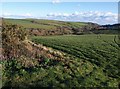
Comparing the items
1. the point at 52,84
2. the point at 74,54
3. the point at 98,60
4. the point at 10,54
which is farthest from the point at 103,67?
the point at 10,54

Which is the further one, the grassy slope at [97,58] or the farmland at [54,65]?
the grassy slope at [97,58]

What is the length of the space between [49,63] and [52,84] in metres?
5.84

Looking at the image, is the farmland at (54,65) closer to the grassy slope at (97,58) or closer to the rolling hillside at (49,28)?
the grassy slope at (97,58)

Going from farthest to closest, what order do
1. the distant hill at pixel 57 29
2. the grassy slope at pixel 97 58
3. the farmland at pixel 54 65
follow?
the distant hill at pixel 57 29
the grassy slope at pixel 97 58
the farmland at pixel 54 65

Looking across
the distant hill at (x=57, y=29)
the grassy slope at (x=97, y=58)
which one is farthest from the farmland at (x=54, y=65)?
the distant hill at (x=57, y=29)

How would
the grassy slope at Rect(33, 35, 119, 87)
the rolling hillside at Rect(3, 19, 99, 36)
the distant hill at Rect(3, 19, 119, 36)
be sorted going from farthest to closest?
1. the distant hill at Rect(3, 19, 119, 36)
2. the rolling hillside at Rect(3, 19, 99, 36)
3. the grassy slope at Rect(33, 35, 119, 87)

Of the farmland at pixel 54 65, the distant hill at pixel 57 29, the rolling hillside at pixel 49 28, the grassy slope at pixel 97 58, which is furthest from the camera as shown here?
the distant hill at pixel 57 29

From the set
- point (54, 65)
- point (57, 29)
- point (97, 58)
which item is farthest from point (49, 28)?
point (54, 65)

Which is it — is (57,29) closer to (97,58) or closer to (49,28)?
(49,28)

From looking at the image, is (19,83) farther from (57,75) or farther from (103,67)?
(103,67)

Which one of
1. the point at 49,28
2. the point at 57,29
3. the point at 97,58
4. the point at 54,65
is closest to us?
the point at 54,65

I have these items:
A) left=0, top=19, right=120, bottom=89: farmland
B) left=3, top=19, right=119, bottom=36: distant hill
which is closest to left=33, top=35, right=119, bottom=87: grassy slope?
left=0, top=19, right=120, bottom=89: farmland

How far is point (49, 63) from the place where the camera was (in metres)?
29.2

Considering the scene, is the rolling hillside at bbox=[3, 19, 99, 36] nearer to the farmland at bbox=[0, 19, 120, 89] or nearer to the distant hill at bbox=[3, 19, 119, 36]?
the distant hill at bbox=[3, 19, 119, 36]
